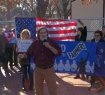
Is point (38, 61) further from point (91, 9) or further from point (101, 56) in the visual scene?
point (91, 9)

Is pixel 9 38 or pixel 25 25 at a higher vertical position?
pixel 25 25

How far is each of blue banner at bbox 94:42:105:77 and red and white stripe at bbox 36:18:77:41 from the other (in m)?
1.07

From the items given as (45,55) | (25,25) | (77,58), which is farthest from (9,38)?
(45,55)

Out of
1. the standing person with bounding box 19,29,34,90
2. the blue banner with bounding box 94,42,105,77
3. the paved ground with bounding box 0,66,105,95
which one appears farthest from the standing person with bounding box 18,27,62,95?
the blue banner with bounding box 94,42,105,77

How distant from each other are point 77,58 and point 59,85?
1247mm

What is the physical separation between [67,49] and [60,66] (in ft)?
1.72

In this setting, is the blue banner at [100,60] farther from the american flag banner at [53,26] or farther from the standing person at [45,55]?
the standing person at [45,55]

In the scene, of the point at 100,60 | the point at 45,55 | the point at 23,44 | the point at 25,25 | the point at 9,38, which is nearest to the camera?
the point at 45,55

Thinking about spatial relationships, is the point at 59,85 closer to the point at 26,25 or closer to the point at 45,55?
the point at 26,25

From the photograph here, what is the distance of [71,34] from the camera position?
8297mm

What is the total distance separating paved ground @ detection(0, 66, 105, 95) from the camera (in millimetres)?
7707

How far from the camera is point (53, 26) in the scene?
27.2ft

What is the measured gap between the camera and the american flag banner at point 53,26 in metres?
8.22

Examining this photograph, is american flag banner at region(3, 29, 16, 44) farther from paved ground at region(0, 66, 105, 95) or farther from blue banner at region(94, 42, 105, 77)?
blue banner at region(94, 42, 105, 77)
